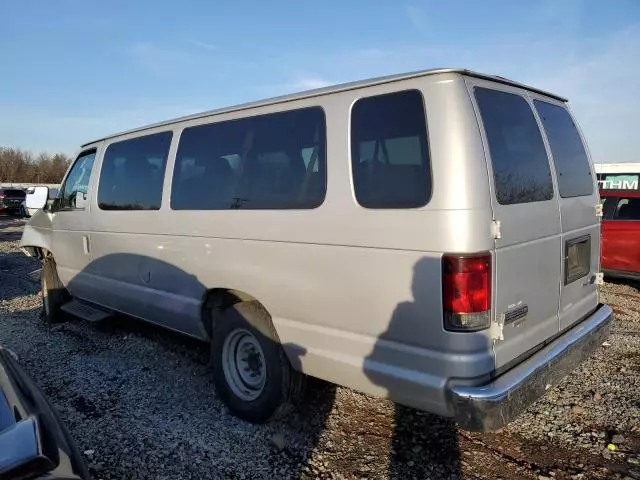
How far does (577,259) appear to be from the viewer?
11.4 feet

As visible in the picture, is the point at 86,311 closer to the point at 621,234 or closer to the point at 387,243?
the point at 387,243

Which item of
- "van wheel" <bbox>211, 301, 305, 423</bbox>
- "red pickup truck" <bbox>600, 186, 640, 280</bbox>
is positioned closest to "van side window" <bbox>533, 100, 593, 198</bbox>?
"van wheel" <bbox>211, 301, 305, 423</bbox>

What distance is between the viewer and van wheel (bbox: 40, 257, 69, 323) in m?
6.23

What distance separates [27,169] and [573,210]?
254ft

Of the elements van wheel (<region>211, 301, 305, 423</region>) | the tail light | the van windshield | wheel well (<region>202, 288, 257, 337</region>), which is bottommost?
van wheel (<region>211, 301, 305, 423</region>)

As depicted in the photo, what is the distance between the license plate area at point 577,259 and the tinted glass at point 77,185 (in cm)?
465

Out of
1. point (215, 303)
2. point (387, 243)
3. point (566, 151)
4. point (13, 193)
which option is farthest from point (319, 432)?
point (13, 193)

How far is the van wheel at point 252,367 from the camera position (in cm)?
340

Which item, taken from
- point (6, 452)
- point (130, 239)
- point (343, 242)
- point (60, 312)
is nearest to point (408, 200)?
point (343, 242)

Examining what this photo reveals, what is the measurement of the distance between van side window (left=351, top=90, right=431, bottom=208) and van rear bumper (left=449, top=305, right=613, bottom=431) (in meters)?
1.01

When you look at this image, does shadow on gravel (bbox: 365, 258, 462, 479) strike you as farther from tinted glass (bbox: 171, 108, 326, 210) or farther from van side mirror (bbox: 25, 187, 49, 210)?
van side mirror (bbox: 25, 187, 49, 210)

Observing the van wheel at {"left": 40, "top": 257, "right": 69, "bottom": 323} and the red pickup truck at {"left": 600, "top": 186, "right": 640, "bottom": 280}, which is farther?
the red pickup truck at {"left": 600, "top": 186, "right": 640, "bottom": 280}

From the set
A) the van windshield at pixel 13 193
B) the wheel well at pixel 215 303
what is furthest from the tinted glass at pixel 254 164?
the van windshield at pixel 13 193

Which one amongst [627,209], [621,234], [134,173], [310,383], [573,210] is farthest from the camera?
[627,209]
